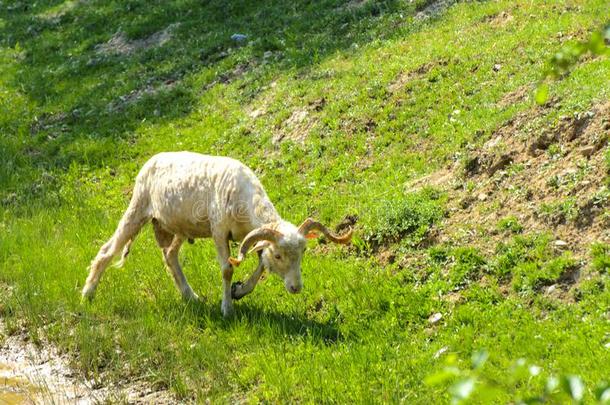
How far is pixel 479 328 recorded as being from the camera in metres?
8.60

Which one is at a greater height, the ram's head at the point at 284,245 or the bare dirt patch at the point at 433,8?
the ram's head at the point at 284,245

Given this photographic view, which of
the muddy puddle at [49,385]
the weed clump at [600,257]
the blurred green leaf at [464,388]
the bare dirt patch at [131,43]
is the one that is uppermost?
the blurred green leaf at [464,388]

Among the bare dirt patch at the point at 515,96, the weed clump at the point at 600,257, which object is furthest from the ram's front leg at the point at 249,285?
the bare dirt patch at the point at 515,96

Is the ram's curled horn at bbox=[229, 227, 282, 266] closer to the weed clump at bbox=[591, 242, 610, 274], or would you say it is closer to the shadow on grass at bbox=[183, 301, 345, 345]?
the shadow on grass at bbox=[183, 301, 345, 345]

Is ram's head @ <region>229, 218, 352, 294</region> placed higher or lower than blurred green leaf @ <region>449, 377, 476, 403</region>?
lower

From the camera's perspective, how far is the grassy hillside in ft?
27.4

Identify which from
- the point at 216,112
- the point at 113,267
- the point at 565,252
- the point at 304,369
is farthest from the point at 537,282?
the point at 216,112

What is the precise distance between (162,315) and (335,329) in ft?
7.14

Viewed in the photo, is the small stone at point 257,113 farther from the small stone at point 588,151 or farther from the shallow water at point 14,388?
the shallow water at point 14,388

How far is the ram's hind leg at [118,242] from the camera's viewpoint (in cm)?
1110

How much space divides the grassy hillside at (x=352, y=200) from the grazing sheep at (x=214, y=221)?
43 cm

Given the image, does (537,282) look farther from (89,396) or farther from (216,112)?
(216,112)

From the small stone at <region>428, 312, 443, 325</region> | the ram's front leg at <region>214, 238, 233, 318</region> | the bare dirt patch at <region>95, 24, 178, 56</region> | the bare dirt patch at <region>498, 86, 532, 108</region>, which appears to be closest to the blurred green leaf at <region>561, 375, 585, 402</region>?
the small stone at <region>428, 312, 443, 325</region>

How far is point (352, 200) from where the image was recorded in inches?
491
